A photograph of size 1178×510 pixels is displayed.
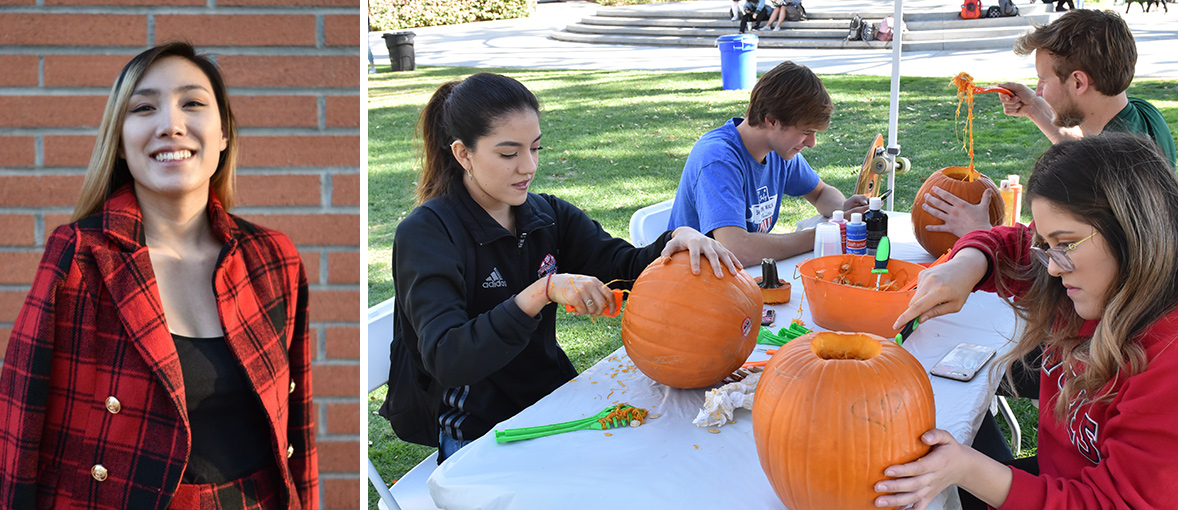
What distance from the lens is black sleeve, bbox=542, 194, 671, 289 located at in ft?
8.68

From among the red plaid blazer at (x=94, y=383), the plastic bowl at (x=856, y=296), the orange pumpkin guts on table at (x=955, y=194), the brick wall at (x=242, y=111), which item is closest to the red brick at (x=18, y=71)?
the brick wall at (x=242, y=111)

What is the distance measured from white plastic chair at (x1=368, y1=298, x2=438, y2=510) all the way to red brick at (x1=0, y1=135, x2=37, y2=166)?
3.24 feet

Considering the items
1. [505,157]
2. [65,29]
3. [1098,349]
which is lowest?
[1098,349]

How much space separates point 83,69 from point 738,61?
9.87 m

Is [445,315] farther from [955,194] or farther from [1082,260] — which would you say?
[955,194]

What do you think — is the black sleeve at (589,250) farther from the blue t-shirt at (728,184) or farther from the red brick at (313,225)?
the red brick at (313,225)

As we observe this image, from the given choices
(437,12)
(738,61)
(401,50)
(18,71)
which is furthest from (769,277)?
(437,12)

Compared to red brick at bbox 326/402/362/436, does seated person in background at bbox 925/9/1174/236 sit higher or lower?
higher

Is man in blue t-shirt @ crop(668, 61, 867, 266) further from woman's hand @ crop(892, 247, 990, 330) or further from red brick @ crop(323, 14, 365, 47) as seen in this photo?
red brick @ crop(323, 14, 365, 47)

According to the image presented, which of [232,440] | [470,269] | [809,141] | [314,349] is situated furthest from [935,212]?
[232,440]

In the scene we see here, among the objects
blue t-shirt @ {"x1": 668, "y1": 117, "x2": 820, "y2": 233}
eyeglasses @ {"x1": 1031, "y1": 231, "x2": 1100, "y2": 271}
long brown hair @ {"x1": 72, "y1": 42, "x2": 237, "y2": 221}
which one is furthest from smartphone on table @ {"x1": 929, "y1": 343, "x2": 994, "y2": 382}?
long brown hair @ {"x1": 72, "y1": 42, "x2": 237, "y2": 221}

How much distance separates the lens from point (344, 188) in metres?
2.04

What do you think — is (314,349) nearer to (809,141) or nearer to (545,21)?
(809,141)

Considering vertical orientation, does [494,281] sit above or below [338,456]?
above
